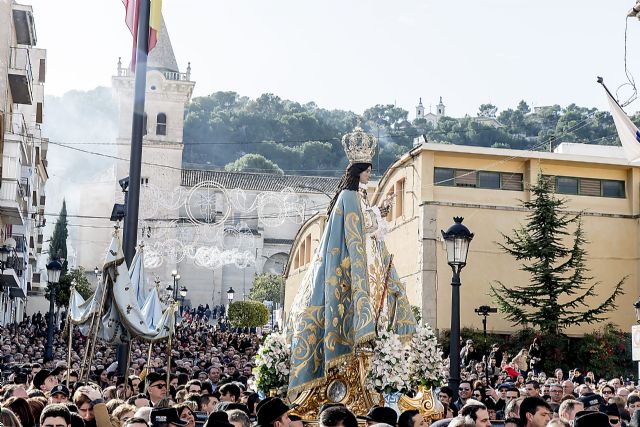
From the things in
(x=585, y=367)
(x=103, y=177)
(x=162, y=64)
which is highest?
(x=162, y=64)

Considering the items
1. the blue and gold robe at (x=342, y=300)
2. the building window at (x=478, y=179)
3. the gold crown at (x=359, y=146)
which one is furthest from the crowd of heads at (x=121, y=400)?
the building window at (x=478, y=179)

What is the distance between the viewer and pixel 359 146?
11.9 metres

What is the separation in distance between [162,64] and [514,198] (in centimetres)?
5477

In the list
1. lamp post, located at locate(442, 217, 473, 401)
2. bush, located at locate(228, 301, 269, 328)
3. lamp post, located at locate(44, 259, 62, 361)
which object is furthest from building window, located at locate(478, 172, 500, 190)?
lamp post, located at locate(442, 217, 473, 401)

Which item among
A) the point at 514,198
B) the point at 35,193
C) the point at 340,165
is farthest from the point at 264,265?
the point at 514,198

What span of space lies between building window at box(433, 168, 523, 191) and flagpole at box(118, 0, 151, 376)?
25203 millimetres

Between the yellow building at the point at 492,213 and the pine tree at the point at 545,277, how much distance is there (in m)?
1.52

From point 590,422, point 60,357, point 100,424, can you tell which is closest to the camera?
point 590,422

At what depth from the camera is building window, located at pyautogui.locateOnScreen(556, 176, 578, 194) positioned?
4028 centimetres

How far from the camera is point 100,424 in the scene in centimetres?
938

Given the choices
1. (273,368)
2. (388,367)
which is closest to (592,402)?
(388,367)

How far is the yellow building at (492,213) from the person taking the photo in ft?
126

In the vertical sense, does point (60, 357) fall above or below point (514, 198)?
below

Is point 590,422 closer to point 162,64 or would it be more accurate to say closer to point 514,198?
point 514,198
